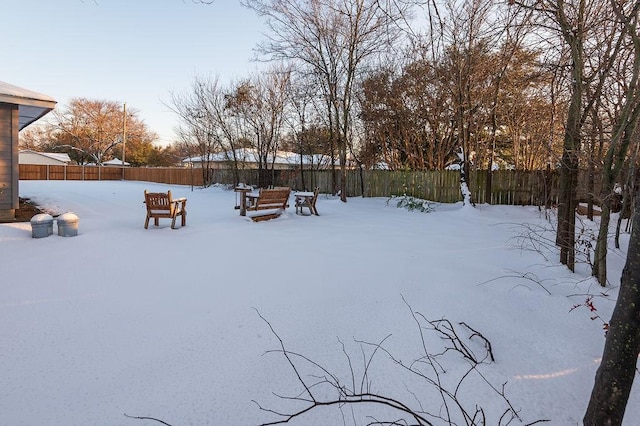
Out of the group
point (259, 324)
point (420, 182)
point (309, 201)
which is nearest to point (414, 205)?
point (420, 182)

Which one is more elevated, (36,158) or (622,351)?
(36,158)

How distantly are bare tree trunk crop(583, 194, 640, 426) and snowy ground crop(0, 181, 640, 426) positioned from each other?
0.95m

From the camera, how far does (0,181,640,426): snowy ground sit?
202cm

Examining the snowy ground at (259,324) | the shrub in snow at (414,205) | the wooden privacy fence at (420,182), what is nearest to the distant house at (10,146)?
the snowy ground at (259,324)

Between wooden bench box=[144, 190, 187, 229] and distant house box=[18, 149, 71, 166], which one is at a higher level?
distant house box=[18, 149, 71, 166]

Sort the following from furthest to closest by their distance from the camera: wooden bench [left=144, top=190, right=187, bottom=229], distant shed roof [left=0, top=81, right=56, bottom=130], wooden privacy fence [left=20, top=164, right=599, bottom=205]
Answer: wooden privacy fence [left=20, top=164, right=599, bottom=205]
distant shed roof [left=0, top=81, right=56, bottom=130]
wooden bench [left=144, top=190, right=187, bottom=229]

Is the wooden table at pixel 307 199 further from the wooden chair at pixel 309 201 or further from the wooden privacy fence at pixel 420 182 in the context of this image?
the wooden privacy fence at pixel 420 182

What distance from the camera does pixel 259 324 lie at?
9.51 feet

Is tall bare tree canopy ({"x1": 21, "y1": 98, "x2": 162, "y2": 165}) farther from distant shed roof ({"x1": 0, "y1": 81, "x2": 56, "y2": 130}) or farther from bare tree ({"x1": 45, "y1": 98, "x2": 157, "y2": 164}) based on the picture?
distant shed roof ({"x1": 0, "y1": 81, "x2": 56, "y2": 130})

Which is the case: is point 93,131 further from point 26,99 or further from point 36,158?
point 26,99

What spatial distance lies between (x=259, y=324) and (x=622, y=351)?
237 cm

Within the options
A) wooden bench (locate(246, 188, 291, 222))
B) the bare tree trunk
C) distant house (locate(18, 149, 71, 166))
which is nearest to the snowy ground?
the bare tree trunk

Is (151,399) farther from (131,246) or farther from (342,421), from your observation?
(131,246)

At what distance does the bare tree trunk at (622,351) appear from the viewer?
1051 mm
